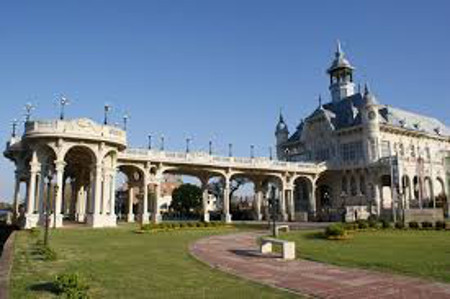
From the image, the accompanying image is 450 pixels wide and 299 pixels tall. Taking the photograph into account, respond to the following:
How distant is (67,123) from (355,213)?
36.9 meters

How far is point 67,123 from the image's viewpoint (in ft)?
123

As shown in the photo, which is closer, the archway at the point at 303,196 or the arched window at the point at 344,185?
the archway at the point at 303,196

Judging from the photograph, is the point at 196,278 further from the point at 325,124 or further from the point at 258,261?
the point at 325,124

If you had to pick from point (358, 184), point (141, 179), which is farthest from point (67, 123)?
point (358, 184)

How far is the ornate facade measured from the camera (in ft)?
184

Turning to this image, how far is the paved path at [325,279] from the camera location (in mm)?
9578

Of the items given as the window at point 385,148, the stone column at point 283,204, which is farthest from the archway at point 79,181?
the window at point 385,148

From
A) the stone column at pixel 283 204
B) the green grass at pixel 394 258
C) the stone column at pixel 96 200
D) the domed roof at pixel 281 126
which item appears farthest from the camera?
the domed roof at pixel 281 126

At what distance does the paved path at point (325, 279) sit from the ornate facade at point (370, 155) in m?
37.6

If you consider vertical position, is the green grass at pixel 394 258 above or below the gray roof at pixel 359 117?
below

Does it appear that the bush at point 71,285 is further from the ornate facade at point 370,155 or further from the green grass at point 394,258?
the ornate facade at point 370,155

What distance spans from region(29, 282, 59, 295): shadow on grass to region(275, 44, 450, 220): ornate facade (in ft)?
146

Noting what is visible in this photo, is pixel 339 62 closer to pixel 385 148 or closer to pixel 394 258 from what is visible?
pixel 385 148

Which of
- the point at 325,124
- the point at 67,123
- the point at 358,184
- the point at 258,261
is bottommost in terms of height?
the point at 258,261
